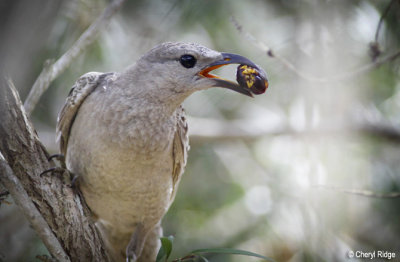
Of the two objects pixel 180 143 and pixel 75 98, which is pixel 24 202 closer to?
pixel 75 98

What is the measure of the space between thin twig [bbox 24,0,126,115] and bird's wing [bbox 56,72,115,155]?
25cm

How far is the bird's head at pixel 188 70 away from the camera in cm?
334

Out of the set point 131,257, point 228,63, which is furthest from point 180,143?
point 131,257

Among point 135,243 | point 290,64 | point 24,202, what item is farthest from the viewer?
point 135,243

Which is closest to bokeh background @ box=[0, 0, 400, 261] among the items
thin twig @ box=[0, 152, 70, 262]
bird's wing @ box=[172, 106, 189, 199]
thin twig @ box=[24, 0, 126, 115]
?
thin twig @ box=[24, 0, 126, 115]

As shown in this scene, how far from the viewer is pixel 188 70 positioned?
3395 mm

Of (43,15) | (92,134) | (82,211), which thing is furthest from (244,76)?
(43,15)

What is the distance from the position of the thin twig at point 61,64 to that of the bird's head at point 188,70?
0.57 meters

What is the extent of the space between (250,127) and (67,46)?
2.57m

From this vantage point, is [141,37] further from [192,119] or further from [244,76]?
[244,76]

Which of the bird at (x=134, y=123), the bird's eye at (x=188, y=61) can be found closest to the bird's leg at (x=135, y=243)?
the bird at (x=134, y=123)

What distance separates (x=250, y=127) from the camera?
19.4 ft

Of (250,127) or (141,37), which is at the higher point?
(141,37)

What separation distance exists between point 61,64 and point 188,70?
1041 mm
